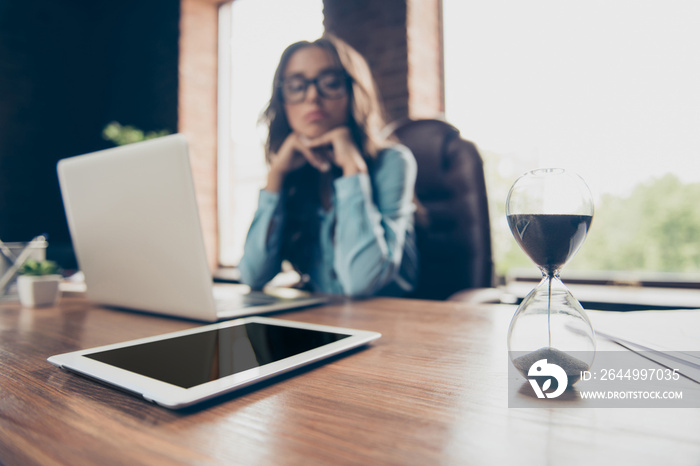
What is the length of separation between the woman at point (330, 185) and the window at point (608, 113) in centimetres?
50

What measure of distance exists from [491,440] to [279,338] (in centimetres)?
31

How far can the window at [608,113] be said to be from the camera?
5.99 feet

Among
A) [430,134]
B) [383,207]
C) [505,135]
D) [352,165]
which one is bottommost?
[383,207]

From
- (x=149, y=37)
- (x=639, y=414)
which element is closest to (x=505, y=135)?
(x=639, y=414)

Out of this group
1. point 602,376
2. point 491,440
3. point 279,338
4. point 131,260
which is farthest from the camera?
point 131,260

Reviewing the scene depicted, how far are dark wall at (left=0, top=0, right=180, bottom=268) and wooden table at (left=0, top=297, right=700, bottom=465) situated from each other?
11.4 ft

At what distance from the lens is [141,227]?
729 millimetres

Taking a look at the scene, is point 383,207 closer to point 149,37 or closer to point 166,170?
point 166,170

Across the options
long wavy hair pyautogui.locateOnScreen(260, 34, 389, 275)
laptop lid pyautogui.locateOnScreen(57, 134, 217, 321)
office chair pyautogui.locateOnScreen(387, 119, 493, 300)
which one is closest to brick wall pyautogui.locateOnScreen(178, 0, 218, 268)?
long wavy hair pyautogui.locateOnScreen(260, 34, 389, 275)

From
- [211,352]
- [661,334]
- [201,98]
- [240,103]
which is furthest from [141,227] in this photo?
[201,98]

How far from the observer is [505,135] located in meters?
2.19

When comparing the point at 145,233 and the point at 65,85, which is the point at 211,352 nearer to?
the point at 145,233

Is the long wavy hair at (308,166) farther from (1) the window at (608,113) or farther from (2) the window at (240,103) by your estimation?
(2) the window at (240,103)

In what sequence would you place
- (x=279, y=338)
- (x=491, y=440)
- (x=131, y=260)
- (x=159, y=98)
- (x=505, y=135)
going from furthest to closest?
(x=159, y=98) < (x=505, y=135) < (x=131, y=260) < (x=279, y=338) < (x=491, y=440)
